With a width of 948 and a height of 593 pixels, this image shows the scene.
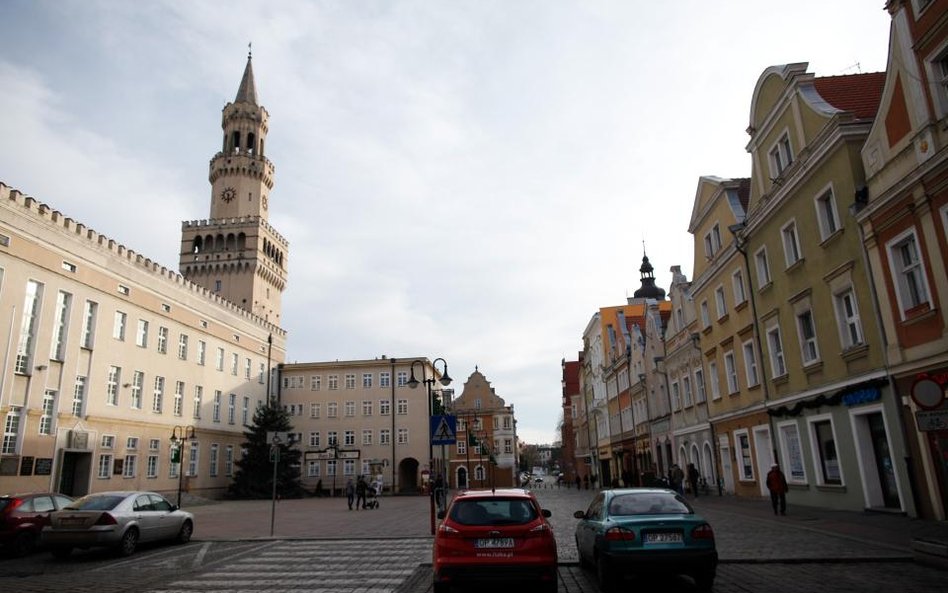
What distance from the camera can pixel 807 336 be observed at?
21141 millimetres

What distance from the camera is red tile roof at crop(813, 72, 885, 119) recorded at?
19891mm

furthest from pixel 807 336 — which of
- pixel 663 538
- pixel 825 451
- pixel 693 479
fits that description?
pixel 663 538

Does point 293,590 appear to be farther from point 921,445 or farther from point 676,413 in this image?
point 676,413

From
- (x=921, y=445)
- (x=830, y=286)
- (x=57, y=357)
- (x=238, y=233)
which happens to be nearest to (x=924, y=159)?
(x=830, y=286)

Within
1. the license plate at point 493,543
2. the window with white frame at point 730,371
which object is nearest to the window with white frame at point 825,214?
the window with white frame at point 730,371

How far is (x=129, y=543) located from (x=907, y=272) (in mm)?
20420

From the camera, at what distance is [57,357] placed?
36.0 metres

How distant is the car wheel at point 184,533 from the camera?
17.7 m

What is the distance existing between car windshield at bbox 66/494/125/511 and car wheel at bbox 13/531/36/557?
141 centimetres

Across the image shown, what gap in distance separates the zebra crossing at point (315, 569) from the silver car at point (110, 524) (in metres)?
2.70

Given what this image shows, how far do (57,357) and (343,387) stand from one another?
1263 inches

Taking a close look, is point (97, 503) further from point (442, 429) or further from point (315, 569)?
point (442, 429)

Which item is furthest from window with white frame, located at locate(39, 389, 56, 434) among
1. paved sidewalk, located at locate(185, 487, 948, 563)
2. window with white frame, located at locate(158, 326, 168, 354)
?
paved sidewalk, located at locate(185, 487, 948, 563)

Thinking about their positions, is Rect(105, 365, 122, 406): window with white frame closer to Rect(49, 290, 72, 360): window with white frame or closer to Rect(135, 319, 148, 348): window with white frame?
Rect(135, 319, 148, 348): window with white frame
